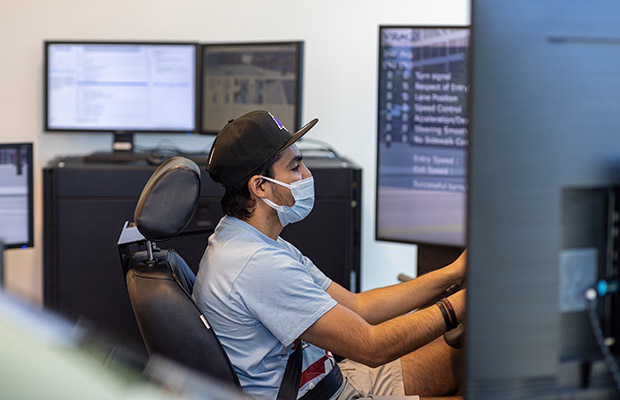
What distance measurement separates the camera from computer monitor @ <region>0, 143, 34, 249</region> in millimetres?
2779

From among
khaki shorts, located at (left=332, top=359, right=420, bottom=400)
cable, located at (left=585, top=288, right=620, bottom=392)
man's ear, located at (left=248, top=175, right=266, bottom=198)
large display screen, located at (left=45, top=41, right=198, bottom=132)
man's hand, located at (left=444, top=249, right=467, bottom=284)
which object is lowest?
khaki shorts, located at (left=332, top=359, right=420, bottom=400)

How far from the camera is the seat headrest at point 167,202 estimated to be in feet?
4.95

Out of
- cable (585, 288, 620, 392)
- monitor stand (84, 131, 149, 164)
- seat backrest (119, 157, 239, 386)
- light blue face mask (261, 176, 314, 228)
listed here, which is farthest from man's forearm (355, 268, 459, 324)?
monitor stand (84, 131, 149, 164)

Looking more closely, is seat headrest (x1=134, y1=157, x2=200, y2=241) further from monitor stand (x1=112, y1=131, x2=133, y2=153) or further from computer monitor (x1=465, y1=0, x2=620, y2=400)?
monitor stand (x1=112, y1=131, x2=133, y2=153)

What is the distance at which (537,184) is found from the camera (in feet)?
2.30

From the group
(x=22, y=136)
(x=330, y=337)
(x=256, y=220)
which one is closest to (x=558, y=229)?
(x=330, y=337)

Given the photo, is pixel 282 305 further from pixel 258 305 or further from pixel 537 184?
pixel 537 184

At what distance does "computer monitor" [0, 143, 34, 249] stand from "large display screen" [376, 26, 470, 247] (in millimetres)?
1329

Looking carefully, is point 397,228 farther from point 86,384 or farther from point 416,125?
point 86,384

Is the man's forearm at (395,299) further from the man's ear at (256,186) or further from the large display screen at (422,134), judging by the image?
the large display screen at (422,134)

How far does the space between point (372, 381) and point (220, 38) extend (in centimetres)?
206

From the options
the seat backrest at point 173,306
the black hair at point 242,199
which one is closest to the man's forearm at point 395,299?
the black hair at point 242,199

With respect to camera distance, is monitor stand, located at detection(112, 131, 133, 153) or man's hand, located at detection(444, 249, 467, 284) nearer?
man's hand, located at detection(444, 249, 467, 284)

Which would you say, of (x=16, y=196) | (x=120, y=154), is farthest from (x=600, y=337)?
(x=120, y=154)
